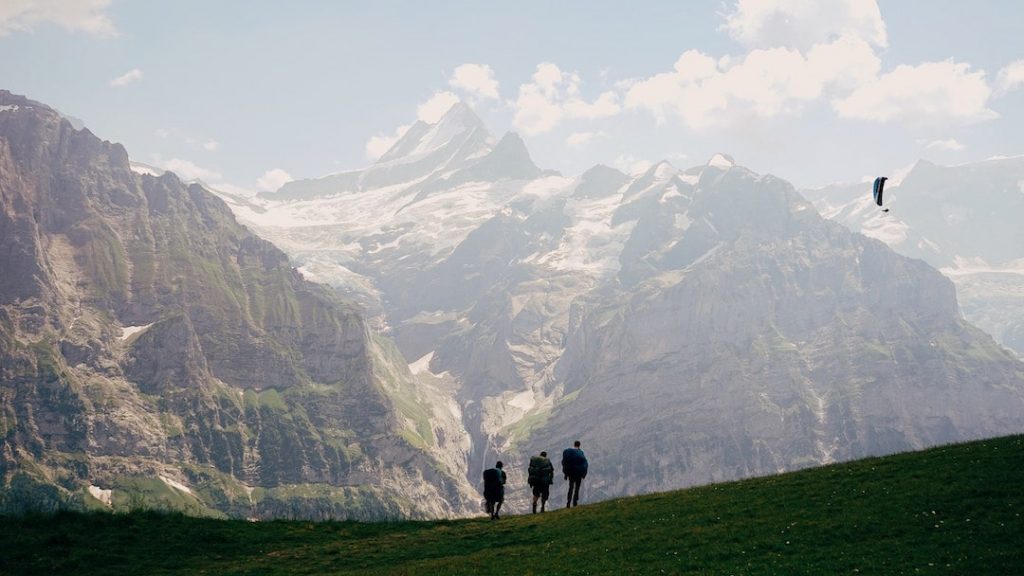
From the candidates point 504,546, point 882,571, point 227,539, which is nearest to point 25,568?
point 227,539

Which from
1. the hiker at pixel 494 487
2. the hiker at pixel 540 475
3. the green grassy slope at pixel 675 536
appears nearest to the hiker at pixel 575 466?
the hiker at pixel 540 475

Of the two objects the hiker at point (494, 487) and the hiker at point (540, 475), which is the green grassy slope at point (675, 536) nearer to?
the hiker at point (494, 487)

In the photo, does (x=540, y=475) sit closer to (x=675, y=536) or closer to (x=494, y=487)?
(x=494, y=487)

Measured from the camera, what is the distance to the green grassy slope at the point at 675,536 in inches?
1142

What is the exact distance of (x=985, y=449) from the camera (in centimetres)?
3997

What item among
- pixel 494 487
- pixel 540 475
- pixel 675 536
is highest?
pixel 540 475

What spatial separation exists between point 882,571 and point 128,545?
34.2 meters

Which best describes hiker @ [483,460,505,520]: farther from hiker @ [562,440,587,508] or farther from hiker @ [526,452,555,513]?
hiker @ [562,440,587,508]

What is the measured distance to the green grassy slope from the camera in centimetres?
2902

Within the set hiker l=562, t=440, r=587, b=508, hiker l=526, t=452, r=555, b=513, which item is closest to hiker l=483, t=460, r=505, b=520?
hiker l=526, t=452, r=555, b=513

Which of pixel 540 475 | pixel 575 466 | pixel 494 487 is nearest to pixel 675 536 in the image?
pixel 575 466

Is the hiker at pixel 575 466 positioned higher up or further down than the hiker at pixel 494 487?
higher up

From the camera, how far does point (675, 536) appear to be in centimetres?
3488

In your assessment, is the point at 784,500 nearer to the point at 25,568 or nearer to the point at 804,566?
the point at 804,566
